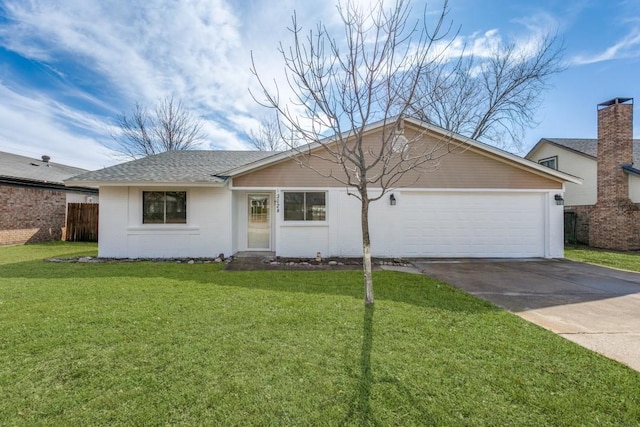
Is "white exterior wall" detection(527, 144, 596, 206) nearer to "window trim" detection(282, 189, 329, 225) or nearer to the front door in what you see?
"window trim" detection(282, 189, 329, 225)

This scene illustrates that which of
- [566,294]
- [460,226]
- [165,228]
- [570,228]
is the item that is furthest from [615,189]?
[165,228]

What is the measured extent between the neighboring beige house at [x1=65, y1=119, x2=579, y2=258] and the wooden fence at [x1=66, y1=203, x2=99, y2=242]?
6.09m

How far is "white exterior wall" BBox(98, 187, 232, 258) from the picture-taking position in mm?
9938

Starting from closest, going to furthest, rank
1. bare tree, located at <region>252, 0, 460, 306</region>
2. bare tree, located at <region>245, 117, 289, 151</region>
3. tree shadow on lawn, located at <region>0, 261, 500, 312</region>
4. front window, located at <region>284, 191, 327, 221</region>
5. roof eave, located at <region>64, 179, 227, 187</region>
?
bare tree, located at <region>252, 0, 460, 306</region>
tree shadow on lawn, located at <region>0, 261, 500, 312</region>
roof eave, located at <region>64, 179, 227, 187</region>
front window, located at <region>284, 191, 327, 221</region>
bare tree, located at <region>245, 117, 289, 151</region>

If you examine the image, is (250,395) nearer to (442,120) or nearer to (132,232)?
(132,232)

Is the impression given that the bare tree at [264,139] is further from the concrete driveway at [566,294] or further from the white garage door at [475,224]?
the concrete driveway at [566,294]

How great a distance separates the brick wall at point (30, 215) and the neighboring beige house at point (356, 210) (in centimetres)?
669

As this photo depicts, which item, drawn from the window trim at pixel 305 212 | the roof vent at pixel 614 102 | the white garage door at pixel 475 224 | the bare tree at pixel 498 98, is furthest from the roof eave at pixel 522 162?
the bare tree at pixel 498 98

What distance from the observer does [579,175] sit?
15641mm

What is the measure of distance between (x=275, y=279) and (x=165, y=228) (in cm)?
534

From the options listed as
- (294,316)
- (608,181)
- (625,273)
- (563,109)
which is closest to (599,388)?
(294,316)

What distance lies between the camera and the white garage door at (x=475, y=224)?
10.3 meters

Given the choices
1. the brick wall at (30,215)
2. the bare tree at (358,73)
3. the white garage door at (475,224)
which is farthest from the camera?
the brick wall at (30,215)

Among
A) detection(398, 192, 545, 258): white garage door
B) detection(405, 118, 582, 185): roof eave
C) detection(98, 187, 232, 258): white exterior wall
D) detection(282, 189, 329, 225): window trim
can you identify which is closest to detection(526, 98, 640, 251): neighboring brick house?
detection(405, 118, 582, 185): roof eave
